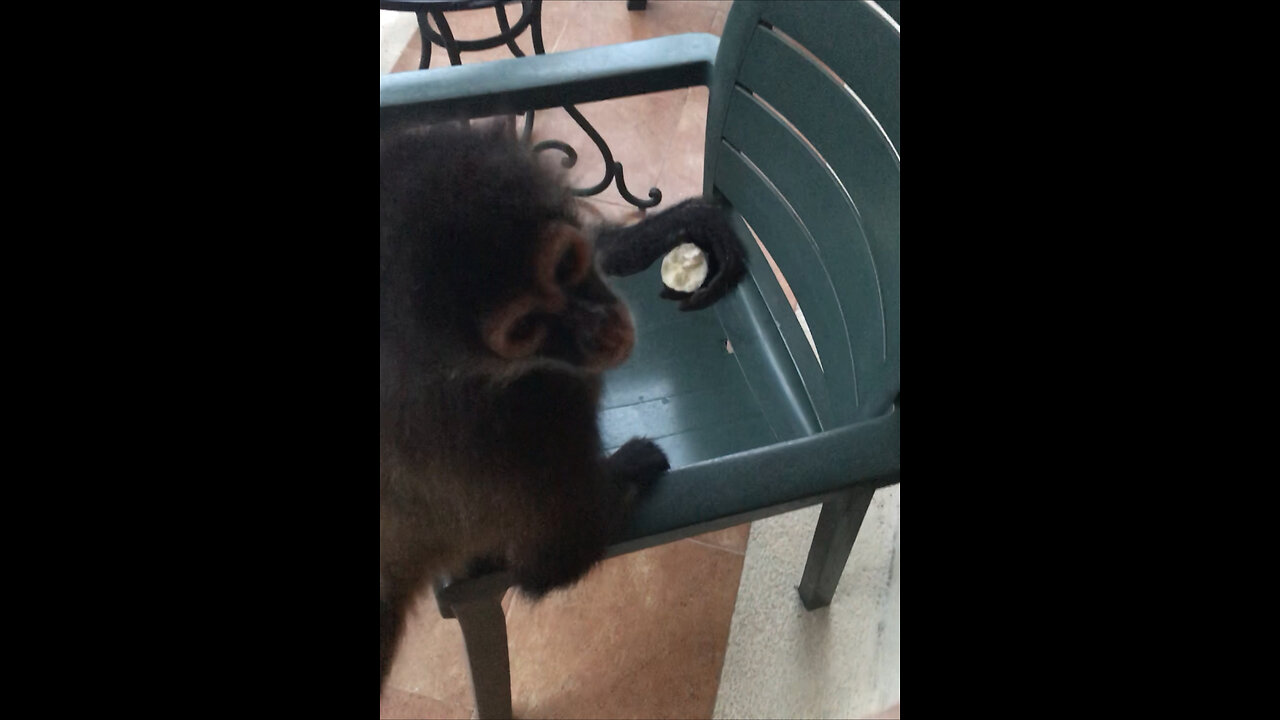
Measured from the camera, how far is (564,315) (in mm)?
872

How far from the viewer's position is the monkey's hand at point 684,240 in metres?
1.20

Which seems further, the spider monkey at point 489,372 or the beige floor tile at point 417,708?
the beige floor tile at point 417,708

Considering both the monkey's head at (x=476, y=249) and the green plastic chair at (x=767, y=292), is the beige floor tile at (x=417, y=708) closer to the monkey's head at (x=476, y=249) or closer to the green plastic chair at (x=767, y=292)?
the green plastic chair at (x=767, y=292)

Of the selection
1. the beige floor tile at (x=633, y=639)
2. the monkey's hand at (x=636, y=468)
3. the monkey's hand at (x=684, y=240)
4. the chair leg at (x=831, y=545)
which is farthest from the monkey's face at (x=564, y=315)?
the beige floor tile at (x=633, y=639)

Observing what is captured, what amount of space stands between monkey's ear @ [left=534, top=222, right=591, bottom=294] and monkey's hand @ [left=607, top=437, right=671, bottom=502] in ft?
0.68

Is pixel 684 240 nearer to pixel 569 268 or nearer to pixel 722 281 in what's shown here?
pixel 722 281

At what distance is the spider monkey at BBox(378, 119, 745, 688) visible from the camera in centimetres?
81

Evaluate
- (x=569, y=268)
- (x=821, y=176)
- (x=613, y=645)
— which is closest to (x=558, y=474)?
(x=569, y=268)

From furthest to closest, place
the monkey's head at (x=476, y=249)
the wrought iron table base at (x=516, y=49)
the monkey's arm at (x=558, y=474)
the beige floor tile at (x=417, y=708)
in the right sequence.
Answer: the wrought iron table base at (x=516, y=49) < the beige floor tile at (x=417, y=708) < the monkey's arm at (x=558, y=474) < the monkey's head at (x=476, y=249)

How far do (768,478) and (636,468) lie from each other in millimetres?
143

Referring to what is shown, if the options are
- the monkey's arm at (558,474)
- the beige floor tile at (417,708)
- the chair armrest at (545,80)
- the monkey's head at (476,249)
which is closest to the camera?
the monkey's head at (476,249)

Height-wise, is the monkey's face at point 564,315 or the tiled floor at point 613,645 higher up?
the monkey's face at point 564,315

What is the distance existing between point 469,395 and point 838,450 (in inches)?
15.7
